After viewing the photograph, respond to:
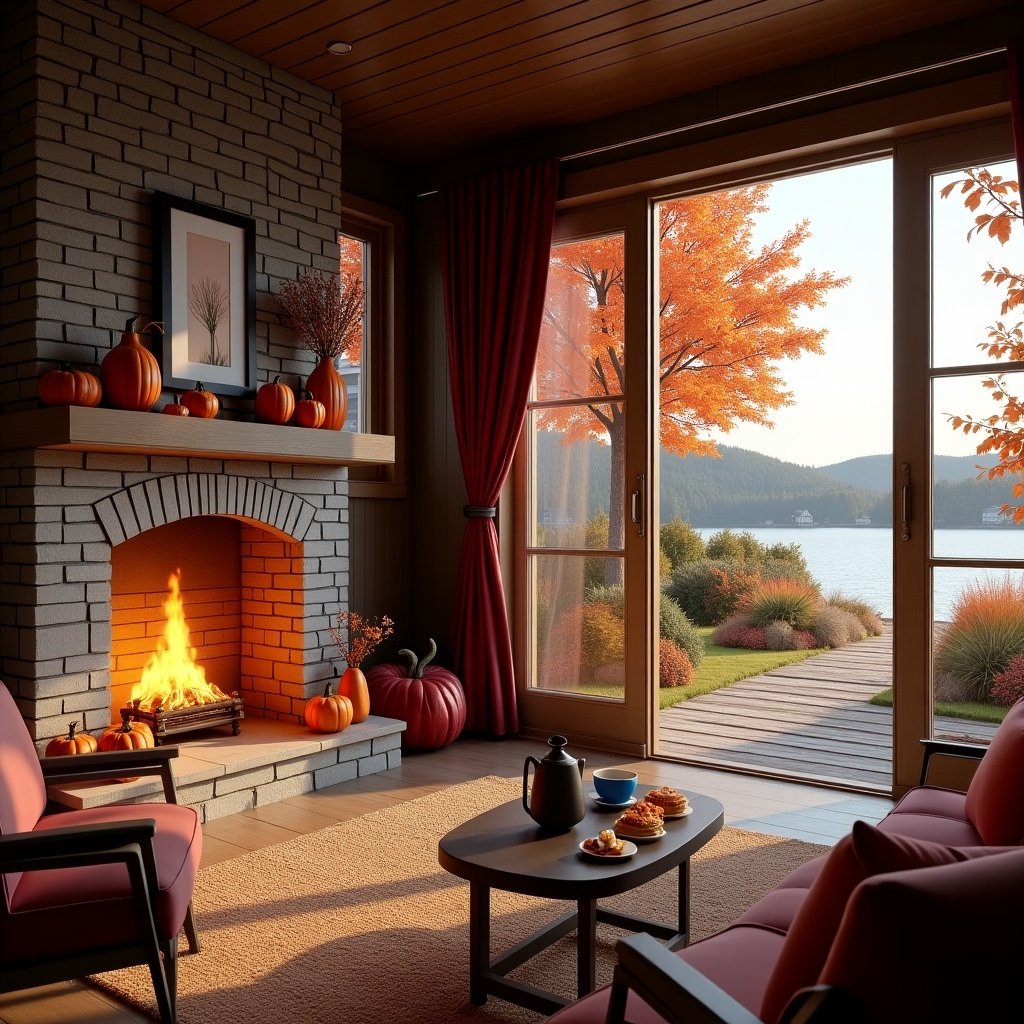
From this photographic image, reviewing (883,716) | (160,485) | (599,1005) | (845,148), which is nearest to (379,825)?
(160,485)

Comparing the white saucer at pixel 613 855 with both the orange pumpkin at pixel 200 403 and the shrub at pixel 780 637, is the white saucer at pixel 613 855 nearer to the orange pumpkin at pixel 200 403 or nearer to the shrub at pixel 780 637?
the orange pumpkin at pixel 200 403

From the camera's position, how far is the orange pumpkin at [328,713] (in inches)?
157

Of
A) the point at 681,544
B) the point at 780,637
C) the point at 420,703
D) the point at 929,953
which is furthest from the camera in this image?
the point at 681,544

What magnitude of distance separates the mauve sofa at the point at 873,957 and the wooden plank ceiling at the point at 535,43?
3315 millimetres

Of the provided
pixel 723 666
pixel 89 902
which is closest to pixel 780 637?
pixel 723 666

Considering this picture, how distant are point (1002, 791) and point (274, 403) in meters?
2.90

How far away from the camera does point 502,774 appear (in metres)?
4.17

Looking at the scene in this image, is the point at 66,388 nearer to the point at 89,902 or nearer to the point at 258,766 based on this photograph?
the point at 258,766

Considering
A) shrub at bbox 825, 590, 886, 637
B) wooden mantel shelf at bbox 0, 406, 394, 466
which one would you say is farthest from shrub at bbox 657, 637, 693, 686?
wooden mantel shelf at bbox 0, 406, 394, 466

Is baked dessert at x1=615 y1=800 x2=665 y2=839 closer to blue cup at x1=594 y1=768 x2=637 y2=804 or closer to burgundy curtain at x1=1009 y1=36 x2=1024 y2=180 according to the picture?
blue cup at x1=594 y1=768 x2=637 y2=804

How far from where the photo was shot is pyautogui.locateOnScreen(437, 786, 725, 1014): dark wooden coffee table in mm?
2004

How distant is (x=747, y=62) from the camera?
4.00 meters

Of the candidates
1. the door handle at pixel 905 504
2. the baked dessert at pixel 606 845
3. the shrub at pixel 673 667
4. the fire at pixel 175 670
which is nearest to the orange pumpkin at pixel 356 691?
the fire at pixel 175 670

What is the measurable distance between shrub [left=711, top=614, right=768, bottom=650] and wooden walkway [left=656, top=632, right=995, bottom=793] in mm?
610
